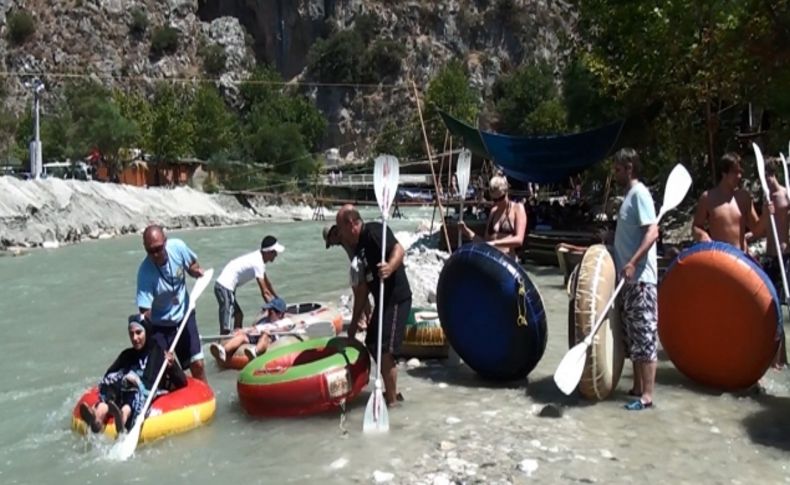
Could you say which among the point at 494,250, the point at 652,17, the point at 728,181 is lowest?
the point at 494,250

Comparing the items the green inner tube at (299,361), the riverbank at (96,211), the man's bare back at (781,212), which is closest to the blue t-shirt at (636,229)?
the man's bare back at (781,212)

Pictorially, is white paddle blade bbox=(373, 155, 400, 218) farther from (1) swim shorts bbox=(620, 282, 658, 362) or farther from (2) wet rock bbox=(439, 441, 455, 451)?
(2) wet rock bbox=(439, 441, 455, 451)

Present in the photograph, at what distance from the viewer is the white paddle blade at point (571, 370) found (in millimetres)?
5926

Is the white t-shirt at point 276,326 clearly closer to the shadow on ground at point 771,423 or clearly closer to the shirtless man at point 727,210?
the shirtless man at point 727,210

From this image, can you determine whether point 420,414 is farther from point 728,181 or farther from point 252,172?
point 252,172

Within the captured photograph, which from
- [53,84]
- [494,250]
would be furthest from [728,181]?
[53,84]

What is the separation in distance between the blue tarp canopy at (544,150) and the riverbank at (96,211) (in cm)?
1719

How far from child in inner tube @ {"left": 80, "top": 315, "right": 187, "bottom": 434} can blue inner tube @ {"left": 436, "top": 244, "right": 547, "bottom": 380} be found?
2.42 metres

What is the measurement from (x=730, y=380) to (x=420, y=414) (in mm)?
2570

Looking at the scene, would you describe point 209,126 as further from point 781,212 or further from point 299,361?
point 781,212

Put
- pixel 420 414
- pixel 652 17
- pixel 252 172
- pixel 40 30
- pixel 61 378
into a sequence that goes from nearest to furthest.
Answer: pixel 420 414 < pixel 61 378 < pixel 652 17 < pixel 252 172 < pixel 40 30

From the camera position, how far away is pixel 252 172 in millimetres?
58344

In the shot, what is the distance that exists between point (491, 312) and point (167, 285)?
2789 millimetres

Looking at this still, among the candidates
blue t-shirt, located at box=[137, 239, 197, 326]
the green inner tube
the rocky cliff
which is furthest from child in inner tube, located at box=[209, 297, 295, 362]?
the rocky cliff
